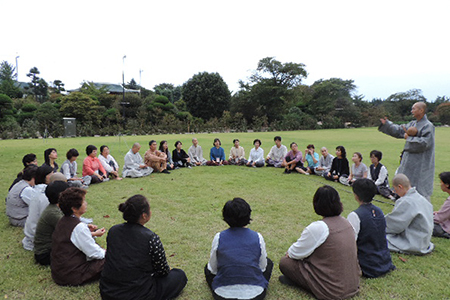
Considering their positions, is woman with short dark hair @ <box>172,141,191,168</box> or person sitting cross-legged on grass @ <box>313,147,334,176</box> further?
woman with short dark hair @ <box>172,141,191,168</box>

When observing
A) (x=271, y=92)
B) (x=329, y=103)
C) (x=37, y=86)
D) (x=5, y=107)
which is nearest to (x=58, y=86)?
(x=37, y=86)

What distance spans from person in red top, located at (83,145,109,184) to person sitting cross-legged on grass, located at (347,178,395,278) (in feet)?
23.2

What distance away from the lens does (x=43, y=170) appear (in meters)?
4.45

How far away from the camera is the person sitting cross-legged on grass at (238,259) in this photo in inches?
103

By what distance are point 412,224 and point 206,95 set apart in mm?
A: 36458

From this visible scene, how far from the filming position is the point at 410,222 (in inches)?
155

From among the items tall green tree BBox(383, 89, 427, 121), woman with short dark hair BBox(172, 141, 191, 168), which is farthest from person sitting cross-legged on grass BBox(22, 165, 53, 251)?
tall green tree BBox(383, 89, 427, 121)

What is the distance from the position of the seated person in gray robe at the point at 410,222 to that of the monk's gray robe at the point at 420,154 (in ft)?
5.02

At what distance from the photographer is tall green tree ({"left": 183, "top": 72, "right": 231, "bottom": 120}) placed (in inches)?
1535

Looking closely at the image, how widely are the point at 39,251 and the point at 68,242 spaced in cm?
89

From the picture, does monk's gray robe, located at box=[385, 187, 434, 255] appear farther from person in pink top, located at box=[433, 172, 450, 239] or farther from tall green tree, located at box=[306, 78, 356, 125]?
tall green tree, located at box=[306, 78, 356, 125]

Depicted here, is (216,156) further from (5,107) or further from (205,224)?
(5,107)

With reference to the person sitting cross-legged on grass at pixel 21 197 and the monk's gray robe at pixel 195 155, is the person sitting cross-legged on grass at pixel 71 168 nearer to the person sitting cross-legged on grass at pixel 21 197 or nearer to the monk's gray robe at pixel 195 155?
the person sitting cross-legged on grass at pixel 21 197

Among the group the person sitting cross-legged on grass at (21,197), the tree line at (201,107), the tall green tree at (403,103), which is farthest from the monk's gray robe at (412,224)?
the tall green tree at (403,103)
